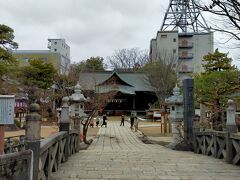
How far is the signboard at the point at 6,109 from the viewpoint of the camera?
14.6ft

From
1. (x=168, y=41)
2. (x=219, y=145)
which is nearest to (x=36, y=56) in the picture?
(x=168, y=41)

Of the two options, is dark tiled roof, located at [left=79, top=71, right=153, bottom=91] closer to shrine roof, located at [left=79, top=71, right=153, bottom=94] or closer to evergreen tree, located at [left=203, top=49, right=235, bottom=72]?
shrine roof, located at [left=79, top=71, right=153, bottom=94]

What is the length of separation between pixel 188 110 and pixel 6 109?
30.7ft

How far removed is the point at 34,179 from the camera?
4.77 meters

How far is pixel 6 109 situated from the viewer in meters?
4.53

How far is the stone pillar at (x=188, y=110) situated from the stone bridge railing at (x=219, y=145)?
47 cm

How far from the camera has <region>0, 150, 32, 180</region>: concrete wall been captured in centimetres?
377

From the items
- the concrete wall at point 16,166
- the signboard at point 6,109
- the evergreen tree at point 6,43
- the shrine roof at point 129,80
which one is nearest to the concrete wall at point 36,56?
the shrine roof at point 129,80

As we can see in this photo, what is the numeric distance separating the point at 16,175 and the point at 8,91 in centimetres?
2327

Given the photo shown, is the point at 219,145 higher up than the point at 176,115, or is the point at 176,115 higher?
the point at 176,115

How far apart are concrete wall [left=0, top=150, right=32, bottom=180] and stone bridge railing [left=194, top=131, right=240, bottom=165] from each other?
17.3 ft

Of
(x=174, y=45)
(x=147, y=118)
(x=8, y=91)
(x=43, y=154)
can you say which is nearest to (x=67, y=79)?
(x=8, y=91)

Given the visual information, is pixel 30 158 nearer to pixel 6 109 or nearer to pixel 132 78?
pixel 6 109

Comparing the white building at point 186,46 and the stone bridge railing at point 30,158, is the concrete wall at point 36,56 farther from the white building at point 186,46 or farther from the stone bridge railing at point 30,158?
the stone bridge railing at point 30,158
